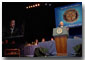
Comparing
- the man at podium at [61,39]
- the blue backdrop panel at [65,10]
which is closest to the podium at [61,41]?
the man at podium at [61,39]

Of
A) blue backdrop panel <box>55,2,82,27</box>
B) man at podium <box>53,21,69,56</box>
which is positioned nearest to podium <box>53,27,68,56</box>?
man at podium <box>53,21,69,56</box>

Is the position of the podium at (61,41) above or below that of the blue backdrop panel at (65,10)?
below

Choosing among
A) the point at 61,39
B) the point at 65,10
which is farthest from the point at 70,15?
the point at 61,39

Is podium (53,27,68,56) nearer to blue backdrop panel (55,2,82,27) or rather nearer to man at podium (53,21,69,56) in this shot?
man at podium (53,21,69,56)

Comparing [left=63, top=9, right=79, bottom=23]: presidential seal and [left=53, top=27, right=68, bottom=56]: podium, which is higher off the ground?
[left=63, top=9, right=79, bottom=23]: presidential seal

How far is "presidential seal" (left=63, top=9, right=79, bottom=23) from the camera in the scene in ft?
12.0

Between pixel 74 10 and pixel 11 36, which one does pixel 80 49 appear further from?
pixel 11 36

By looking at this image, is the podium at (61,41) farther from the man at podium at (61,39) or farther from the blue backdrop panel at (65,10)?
the blue backdrop panel at (65,10)

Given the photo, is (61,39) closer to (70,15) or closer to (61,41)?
(61,41)

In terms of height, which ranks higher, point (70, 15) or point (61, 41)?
point (70, 15)

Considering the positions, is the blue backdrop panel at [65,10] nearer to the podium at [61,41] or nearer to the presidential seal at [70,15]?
the presidential seal at [70,15]

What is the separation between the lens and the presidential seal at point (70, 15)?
3.65m

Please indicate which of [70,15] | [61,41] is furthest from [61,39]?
[70,15]

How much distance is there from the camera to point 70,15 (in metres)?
3.68
